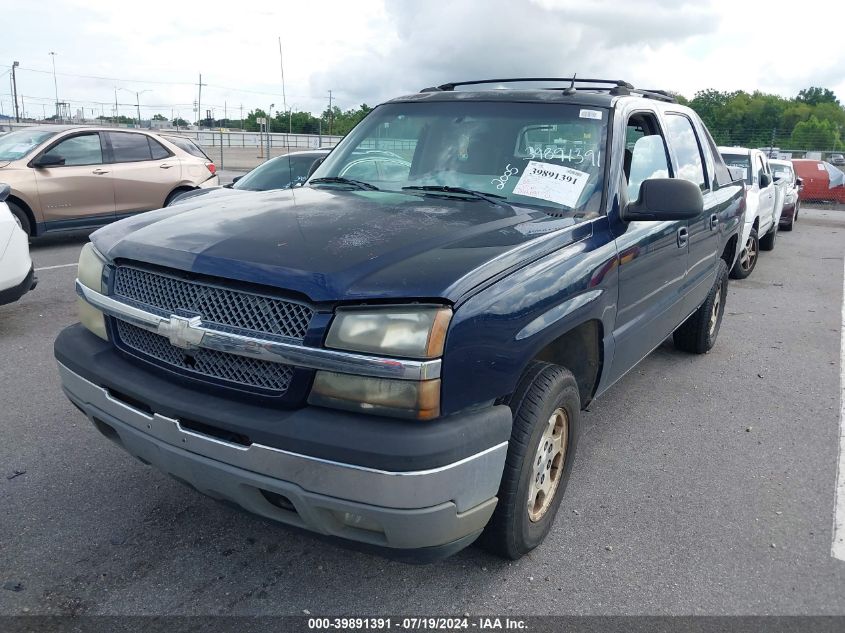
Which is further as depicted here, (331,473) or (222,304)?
(222,304)

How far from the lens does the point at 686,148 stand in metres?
4.73

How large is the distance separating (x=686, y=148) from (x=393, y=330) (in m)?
3.37

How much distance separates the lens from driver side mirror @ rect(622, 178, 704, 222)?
3170 mm

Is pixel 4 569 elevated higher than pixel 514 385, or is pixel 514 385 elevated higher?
pixel 514 385

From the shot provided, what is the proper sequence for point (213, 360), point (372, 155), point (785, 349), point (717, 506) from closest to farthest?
1. point (213, 360)
2. point (717, 506)
3. point (372, 155)
4. point (785, 349)

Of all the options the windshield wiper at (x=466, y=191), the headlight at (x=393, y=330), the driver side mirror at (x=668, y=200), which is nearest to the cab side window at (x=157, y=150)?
the windshield wiper at (x=466, y=191)

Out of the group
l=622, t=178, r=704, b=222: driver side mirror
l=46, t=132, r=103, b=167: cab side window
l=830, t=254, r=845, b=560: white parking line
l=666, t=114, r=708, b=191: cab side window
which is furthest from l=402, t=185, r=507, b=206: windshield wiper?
l=46, t=132, r=103, b=167: cab side window

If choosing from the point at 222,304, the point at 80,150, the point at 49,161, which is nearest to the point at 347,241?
the point at 222,304

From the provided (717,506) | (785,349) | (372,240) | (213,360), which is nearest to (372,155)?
(372,240)

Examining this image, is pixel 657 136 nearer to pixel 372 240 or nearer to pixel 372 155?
pixel 372 155

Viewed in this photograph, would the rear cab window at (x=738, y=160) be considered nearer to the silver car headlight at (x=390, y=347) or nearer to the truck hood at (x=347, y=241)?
the truck hood at (x=347, y=241)

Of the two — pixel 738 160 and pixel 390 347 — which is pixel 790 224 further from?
pixel 390 347

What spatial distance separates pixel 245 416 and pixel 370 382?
16.9 inches

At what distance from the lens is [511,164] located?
11.3 ft
